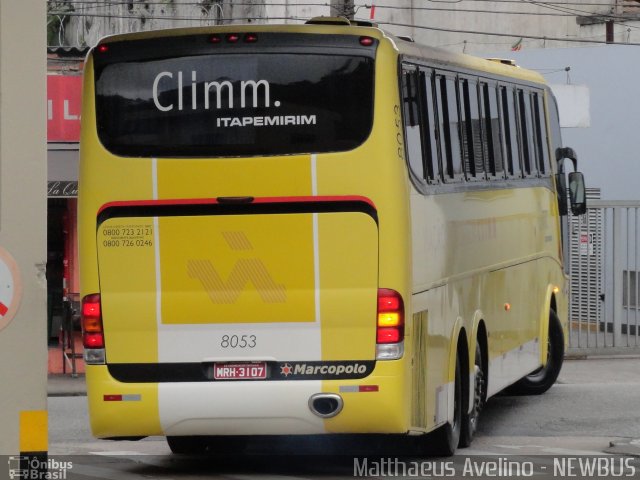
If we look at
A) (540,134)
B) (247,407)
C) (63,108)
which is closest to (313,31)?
(247,407)

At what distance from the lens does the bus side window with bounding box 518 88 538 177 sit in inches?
655

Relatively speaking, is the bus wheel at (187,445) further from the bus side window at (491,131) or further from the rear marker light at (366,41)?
the rear marker light at (366,41)

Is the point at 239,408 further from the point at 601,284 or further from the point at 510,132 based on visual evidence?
the point at 601,284

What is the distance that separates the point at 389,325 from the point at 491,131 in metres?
4.25

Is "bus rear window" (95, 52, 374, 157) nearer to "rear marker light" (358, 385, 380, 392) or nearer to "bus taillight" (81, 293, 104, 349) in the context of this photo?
"bus taillight" (81, 293, 104, 349)

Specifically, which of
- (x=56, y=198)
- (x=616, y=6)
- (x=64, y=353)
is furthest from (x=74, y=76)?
(x=616, y=6)

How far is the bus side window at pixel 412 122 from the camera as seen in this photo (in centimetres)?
1162

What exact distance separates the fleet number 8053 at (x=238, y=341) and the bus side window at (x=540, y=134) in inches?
273

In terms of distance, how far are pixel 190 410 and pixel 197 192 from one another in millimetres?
1531

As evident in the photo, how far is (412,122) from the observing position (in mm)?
11820

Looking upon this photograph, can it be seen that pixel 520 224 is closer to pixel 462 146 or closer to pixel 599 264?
pixel 462 146

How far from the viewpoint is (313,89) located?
37.2 ft

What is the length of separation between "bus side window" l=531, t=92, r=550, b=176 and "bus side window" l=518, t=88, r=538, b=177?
0.86 ft

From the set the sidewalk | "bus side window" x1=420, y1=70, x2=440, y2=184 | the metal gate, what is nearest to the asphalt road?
the sidewalk
